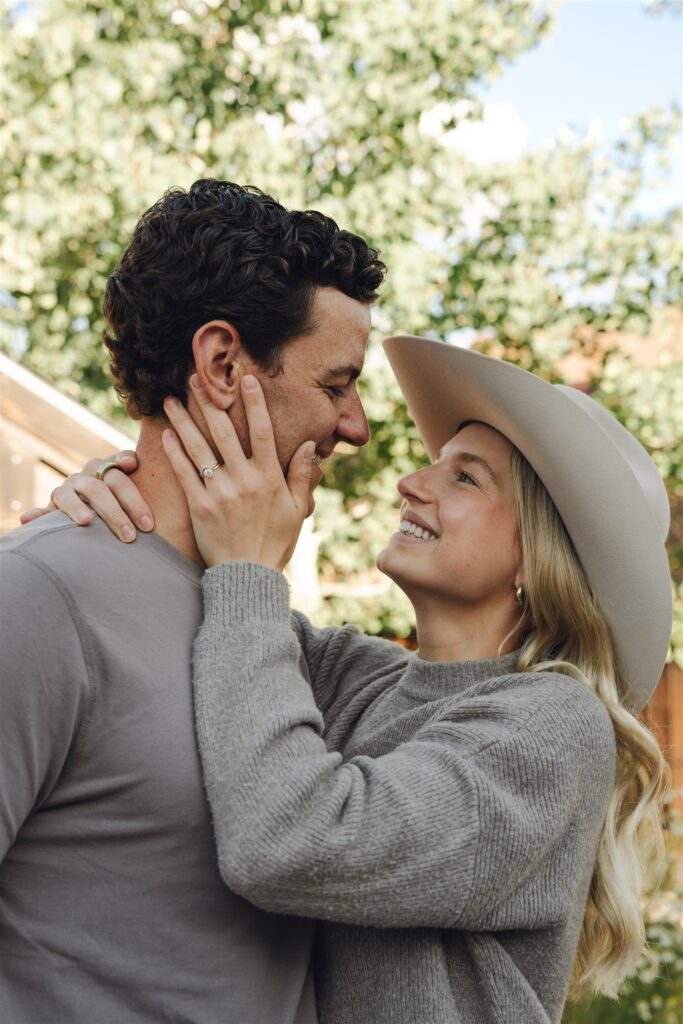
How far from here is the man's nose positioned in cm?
217

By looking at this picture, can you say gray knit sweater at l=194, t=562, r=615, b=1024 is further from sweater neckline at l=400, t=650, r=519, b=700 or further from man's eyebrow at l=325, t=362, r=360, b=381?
man's eyebrow at l=325, t=362, r=360, b=381

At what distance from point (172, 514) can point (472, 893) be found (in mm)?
869

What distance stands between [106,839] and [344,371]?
0.98 m

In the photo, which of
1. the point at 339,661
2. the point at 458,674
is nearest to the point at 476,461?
the point at 458,674

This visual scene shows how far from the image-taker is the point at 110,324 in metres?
2.21

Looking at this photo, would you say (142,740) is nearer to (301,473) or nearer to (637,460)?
(301,473)

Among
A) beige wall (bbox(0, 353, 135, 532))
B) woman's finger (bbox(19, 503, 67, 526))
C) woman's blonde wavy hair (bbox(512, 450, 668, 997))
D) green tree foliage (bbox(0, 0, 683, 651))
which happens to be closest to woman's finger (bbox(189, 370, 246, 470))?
woman's finger (bbox(19, 503, 67, 526))

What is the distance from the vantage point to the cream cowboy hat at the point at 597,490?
228cm

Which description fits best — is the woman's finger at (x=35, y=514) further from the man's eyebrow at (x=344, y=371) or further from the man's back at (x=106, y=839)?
the man's eyebrow at (x=344, y=371)

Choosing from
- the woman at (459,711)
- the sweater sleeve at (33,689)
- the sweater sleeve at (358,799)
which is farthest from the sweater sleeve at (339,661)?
the sweater sleeve at (33,689)

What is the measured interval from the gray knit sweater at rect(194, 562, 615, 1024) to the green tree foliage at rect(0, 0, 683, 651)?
5.68m

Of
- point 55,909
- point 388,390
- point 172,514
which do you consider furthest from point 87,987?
point 388,390

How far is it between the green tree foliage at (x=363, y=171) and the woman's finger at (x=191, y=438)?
18.3 ft

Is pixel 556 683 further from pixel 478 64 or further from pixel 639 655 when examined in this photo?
pixel 478 64
